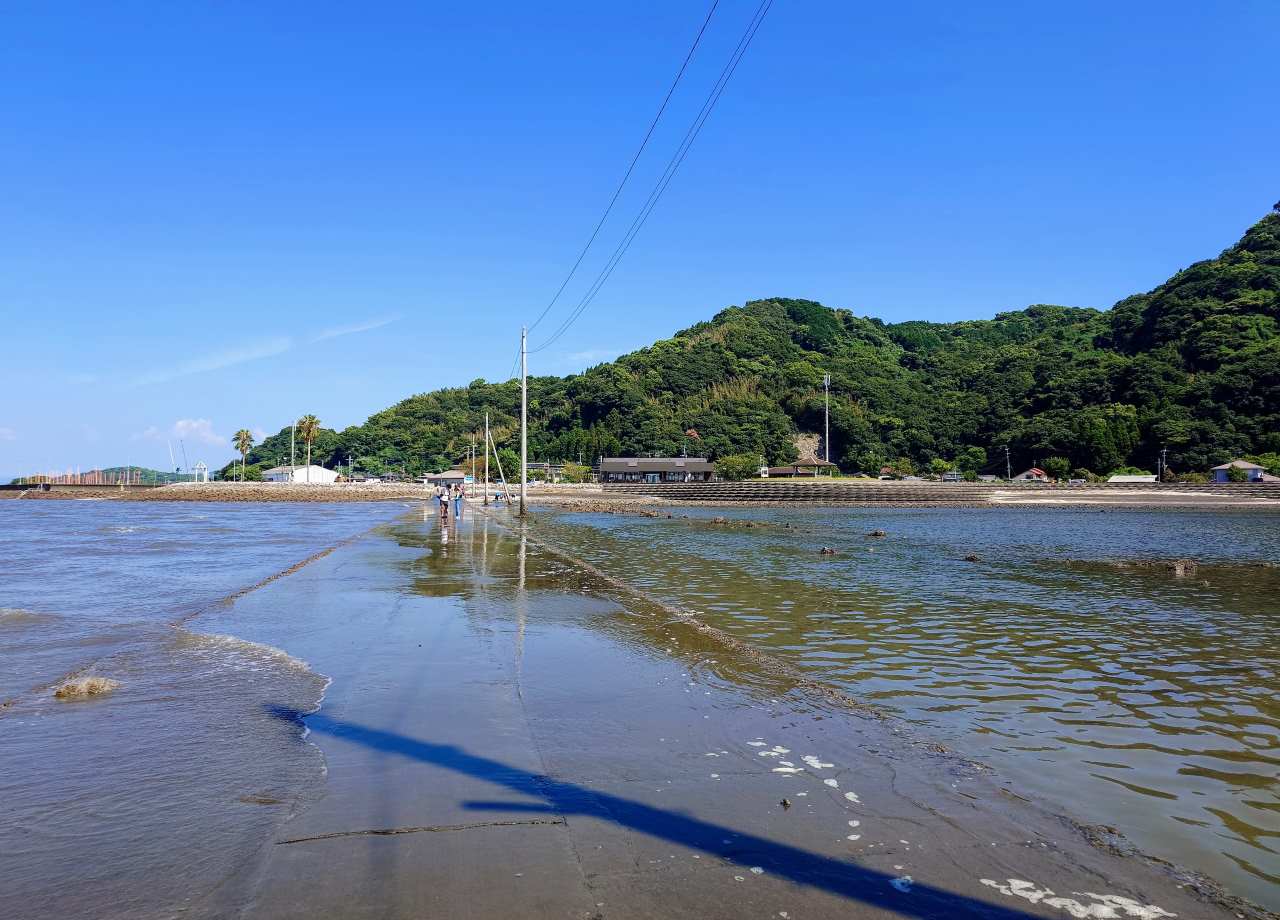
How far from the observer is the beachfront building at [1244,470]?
87688 millimetres

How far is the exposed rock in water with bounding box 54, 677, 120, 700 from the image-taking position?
23.1 feet

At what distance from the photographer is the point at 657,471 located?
11856 centimetres

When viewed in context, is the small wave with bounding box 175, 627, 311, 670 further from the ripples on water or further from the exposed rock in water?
the exposed rock in water

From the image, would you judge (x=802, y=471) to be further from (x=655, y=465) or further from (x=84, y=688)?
Result: (x=84, y=688)

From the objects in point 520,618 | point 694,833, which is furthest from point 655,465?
point 694,833

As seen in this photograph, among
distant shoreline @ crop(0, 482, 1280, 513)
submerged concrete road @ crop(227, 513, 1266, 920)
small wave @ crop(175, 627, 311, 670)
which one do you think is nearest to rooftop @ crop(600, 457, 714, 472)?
distant shoreline @ crop(0, 482, 1280, 513)

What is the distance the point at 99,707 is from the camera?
6727 millimetres

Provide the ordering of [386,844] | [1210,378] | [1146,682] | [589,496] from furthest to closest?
[1210,378] → [589,496] → [1146,682] → [386,844]

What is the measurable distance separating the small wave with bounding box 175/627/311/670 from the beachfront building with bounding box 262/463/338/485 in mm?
109827

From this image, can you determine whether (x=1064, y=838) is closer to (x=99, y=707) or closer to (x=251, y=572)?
(x=99, y=707)

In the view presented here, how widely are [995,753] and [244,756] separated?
18.7 ft

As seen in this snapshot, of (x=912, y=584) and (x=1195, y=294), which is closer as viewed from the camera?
(x=912, y=584)

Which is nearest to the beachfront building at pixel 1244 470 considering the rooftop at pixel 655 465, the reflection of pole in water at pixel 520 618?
the rooftop at pixel 655 465

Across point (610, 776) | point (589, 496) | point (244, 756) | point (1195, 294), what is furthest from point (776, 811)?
point (1195, 294)
